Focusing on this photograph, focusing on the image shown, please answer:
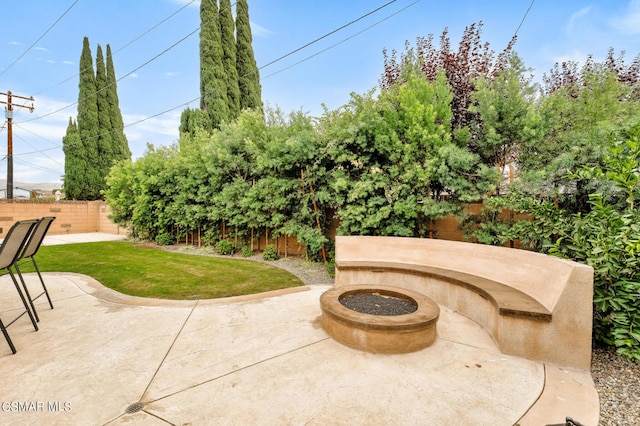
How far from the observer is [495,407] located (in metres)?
1.78

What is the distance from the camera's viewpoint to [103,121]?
18.8 metres

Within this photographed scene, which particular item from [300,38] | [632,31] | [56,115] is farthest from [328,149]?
[56,115]

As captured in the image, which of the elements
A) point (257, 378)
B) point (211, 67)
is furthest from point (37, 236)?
point (211, 67)

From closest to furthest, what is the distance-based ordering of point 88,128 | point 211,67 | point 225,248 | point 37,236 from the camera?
point 37,236, point 225,248, point 211,67, point 88,128

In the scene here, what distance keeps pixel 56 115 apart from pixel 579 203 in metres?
24.9

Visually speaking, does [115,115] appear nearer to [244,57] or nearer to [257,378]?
[244,57]

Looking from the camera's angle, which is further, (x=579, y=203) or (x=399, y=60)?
(x=399, y=60)

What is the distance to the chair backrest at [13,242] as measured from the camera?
2.33m

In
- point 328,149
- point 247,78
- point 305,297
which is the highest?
point 247,78

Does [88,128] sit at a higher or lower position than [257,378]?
higher

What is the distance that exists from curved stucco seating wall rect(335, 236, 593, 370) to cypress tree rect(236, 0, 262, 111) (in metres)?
17.1

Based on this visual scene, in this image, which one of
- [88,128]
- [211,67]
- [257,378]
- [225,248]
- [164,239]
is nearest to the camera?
[257,378]

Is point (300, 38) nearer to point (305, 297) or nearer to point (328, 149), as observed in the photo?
point (328, 149)

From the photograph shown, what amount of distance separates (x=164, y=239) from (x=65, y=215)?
875 cm
